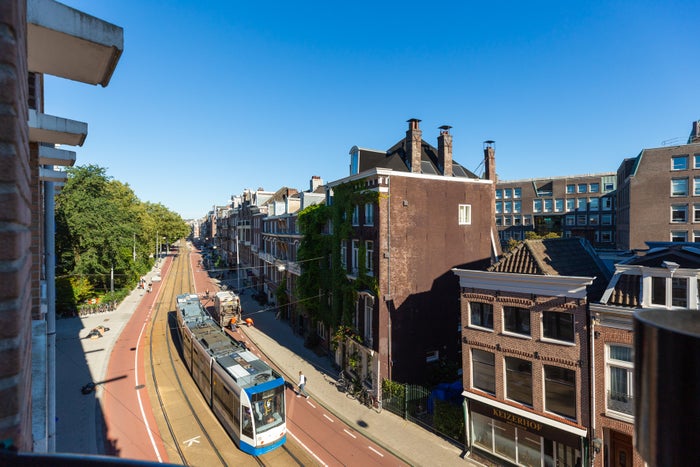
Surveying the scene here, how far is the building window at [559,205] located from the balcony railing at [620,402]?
60.3 metres

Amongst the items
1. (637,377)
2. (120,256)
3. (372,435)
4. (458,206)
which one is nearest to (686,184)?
(458,206)

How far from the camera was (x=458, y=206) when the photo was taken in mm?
23266

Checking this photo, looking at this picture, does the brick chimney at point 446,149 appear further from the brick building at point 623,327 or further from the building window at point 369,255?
the brick building at point 623,327

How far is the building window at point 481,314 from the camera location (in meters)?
16.0

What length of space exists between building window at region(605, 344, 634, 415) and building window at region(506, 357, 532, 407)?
2.71 m

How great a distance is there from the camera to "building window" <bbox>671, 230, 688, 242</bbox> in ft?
128

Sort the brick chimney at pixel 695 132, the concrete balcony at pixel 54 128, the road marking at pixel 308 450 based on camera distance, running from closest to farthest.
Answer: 1. the concrete balcony at pixel 54 128
2. the road marking at pixel 308 450
3. the brick chimney at pixel 695 132

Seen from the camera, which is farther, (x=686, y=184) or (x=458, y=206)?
(x=686, y=184)

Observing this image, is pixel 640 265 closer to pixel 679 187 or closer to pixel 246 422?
pixel 246 422

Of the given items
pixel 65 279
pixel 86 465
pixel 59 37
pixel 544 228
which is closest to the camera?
pixel 86 465

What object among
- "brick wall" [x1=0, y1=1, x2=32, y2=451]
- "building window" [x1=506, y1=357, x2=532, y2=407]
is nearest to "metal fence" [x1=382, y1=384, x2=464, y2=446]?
"building window" [x1=506, y1=357, x2=532, y2=407]

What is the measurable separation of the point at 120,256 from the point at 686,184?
209 ft

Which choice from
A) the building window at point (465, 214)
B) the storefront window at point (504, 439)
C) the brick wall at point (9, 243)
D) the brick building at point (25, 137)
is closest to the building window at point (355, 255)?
the building window at point (465, 214)

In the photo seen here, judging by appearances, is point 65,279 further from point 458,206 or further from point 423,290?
point 458,206
